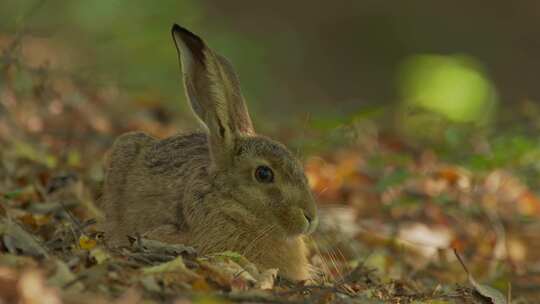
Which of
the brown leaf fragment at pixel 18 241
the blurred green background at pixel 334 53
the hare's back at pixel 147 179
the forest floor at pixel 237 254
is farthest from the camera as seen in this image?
the blurred green background at pixel 334 53

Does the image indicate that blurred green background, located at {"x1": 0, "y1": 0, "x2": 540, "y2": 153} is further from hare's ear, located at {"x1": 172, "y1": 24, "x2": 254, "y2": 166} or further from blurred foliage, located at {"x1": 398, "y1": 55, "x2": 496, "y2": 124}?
hare's ear, located at {"x1": 172, "y1": 24, "x2": 254, "y2": 166}

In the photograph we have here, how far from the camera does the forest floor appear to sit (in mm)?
4742

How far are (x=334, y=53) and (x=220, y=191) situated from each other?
1247cm

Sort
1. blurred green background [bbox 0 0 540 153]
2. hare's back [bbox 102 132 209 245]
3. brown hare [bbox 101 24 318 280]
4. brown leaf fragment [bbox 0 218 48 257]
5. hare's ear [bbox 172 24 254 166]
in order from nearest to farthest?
brown leaf fragment [bbox 0 218 48 257] → brown hare [bbox 101 24 318 280] → hare's ear [bbox 172 24 254 166] → hare's back [bbox 102 132 209 245] → blurred green background [bbox 0 0 540 153]

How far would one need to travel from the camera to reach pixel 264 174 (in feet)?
20.7

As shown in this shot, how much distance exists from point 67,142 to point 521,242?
432cm

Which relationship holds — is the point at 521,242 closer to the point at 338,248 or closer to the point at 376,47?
the point at 338,248

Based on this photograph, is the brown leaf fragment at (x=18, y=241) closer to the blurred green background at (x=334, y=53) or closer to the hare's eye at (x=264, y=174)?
the hare's eye at (x=264, y=174)

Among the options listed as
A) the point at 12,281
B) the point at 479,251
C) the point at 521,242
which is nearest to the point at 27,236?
the point at 12,281

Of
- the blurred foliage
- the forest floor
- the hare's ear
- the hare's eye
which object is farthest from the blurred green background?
the hare's eye

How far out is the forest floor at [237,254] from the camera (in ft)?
15.6

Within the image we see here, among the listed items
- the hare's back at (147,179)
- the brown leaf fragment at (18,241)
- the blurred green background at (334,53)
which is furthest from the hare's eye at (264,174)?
the blurred green background at (334,53)

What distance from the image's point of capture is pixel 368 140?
36.9 ft

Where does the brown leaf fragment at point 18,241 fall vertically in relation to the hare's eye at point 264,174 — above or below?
below
